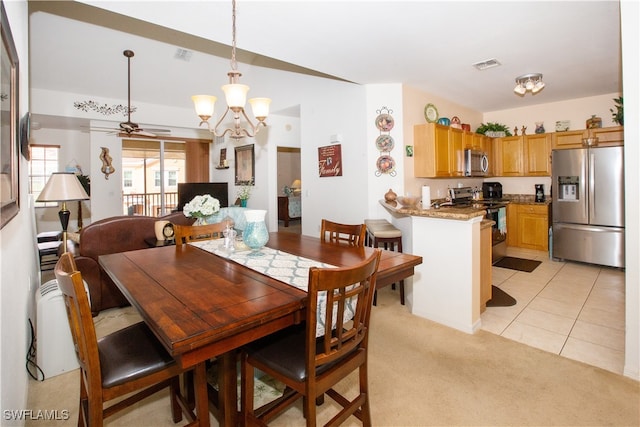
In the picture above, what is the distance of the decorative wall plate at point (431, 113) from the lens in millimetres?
4789

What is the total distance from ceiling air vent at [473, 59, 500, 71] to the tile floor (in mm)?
2561

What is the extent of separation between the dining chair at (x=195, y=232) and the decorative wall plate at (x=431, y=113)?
3.50 meters

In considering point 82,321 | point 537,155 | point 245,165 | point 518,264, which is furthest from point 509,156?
point 82,321

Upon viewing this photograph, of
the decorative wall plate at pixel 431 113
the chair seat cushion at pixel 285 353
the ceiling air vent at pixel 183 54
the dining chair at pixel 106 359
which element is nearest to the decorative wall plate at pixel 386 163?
the decorative wall plate at pixel 431 113

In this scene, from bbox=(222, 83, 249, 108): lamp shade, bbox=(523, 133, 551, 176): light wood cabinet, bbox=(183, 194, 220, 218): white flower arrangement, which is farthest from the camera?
bbox=(523, 133, 551, 176): light wood cabinet

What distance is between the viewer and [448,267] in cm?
283

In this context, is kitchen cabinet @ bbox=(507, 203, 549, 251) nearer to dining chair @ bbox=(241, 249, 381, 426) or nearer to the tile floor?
the tile floor

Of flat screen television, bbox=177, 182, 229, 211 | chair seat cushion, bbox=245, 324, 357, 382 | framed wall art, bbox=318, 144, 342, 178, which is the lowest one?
chair seat cushion, bbox=245, 324, 357, 382

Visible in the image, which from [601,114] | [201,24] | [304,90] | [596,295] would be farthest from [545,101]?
[201,24]

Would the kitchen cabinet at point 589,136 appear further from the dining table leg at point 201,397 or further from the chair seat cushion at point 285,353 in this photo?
the dining table leg at point 201,397

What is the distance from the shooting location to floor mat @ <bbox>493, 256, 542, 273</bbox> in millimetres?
4564

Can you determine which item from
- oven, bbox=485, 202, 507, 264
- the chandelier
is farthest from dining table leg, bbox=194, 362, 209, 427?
the chandelier

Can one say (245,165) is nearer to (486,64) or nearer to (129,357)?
(486,64)

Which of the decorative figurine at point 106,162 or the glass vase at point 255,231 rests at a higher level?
the decorative figurine at point 106,162
